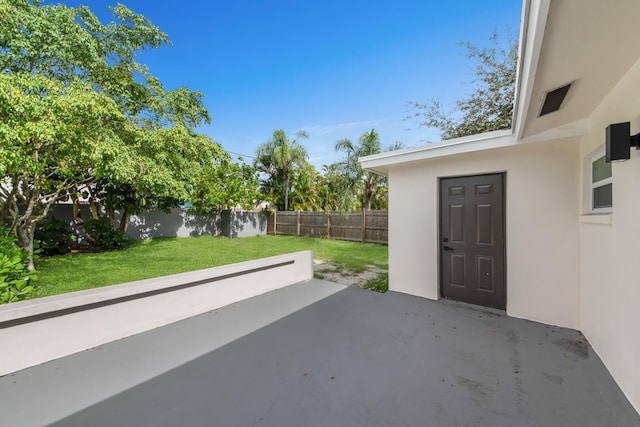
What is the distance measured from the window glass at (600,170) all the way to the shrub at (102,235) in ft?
39.6

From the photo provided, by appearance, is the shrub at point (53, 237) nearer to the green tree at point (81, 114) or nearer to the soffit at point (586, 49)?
the green tree at point (81, 114)

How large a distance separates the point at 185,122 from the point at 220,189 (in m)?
4.65

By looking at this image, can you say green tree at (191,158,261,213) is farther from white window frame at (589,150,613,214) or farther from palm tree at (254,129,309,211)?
white window frame at (589,150,613,214)

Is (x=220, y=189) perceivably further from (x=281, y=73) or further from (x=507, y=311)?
(x=507, y=311)

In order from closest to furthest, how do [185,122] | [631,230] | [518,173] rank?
[631,230]
[518,173]
[185,122]

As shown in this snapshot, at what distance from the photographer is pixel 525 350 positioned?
2.75 metres

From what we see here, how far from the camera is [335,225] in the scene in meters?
12.9

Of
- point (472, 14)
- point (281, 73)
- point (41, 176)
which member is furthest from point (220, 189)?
point (472, 14)

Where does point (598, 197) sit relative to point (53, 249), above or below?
above

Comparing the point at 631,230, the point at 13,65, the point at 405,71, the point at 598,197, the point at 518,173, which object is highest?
the point at 405,71

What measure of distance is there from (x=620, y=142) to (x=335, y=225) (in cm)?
1119

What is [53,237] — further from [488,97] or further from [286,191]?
[488,97]

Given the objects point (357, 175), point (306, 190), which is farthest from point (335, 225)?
point (306, 190)

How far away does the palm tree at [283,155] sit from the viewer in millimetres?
15070
